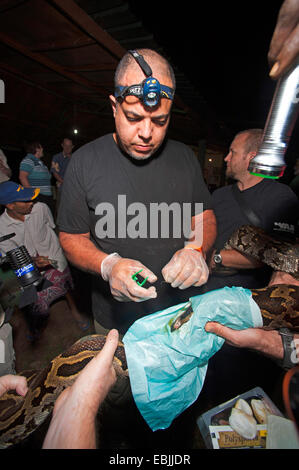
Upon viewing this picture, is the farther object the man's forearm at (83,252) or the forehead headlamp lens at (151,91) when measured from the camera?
the man's forearm at (83,252)

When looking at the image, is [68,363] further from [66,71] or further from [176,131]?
[176,131]

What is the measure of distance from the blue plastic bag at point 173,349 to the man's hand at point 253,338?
5 cm

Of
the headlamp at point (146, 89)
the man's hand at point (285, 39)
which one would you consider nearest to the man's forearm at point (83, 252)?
the headlamp at point (146, 89)

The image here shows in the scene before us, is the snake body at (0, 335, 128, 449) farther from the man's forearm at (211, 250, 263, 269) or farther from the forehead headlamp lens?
the forehead headlamp lens

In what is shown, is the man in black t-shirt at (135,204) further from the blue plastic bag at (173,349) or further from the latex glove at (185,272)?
the blue plastic bag at (173,349)

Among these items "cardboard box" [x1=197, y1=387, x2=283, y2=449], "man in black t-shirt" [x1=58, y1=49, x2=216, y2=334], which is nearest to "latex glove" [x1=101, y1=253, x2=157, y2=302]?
"man in black t-shirt" [x1=58, y1=49, x2=216, y2=334]

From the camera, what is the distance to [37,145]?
208 inches

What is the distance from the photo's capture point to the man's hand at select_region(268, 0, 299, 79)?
752mm

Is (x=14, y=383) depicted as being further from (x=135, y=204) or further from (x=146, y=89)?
(x=146, y=89)

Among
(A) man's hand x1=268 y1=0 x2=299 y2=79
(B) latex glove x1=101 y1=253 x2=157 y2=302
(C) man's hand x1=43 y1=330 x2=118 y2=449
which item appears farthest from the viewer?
(B) latex glove x1=101 y1=253 x2=157 y2=302

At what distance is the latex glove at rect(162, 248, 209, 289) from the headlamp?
3.87ft

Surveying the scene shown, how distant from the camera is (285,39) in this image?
0.79 metres

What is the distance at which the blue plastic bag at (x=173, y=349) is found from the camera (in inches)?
55.5

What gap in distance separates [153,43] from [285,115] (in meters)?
3.56
